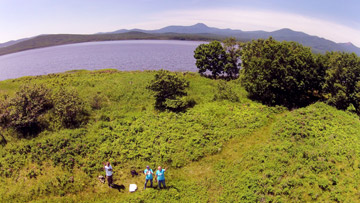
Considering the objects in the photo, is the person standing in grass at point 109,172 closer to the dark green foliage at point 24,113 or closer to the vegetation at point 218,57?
the dark green foliage at point 24,113

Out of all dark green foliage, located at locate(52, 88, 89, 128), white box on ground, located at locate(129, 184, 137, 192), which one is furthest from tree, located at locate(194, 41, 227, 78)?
white box on ground, located at locate(129, 184, 137, 192)

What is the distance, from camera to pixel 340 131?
59.8 ft

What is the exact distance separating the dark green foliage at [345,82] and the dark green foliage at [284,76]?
272 centimetres

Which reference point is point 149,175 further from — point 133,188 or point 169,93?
point 169,93

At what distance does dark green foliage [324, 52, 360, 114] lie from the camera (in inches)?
909

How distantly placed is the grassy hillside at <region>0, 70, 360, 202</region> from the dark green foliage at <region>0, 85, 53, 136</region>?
1.33 meters

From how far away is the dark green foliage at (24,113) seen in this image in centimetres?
1977

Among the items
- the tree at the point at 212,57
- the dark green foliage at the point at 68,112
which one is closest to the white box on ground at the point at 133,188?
the dark green foliage at the point at 68,112

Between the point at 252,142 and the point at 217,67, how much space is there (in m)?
28.5

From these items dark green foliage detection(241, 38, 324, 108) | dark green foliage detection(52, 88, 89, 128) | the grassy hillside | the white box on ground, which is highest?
dark green foliage detection(241, 38, 324, 108)

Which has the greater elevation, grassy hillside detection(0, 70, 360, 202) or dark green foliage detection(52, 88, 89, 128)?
dark green foliage detection(52, 88, 89, 128)

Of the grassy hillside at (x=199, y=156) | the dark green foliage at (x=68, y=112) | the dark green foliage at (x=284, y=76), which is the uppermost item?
the dark green foliage at (x=284, y=76)

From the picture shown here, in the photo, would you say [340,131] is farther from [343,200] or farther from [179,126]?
[179,126]

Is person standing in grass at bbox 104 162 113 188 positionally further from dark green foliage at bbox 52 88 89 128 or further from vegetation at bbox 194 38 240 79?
vegetation at bbox 194 38 240 79
